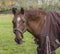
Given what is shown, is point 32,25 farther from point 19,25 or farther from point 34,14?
point 19,25

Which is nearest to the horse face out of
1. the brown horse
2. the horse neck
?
the brown horse

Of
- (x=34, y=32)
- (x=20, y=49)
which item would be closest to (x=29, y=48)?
(x=20, y=49)

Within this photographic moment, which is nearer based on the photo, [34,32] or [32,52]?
[34,32]

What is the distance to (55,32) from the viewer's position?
248 inches

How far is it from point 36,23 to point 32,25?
99 mm

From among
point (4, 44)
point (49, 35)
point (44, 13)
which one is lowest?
point (4, 44)

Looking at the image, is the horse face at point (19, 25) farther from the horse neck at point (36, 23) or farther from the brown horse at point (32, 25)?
the horse neck at point (36, 23)

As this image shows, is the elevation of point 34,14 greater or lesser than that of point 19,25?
greater

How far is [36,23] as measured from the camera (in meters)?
6.36

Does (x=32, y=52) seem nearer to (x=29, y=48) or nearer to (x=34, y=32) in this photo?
(x=29, y=48)

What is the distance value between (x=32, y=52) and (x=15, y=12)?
320 cm

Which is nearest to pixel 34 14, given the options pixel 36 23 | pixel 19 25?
pixel 36 23

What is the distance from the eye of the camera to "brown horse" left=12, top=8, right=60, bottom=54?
614cm

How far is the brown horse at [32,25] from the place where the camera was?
614cm
